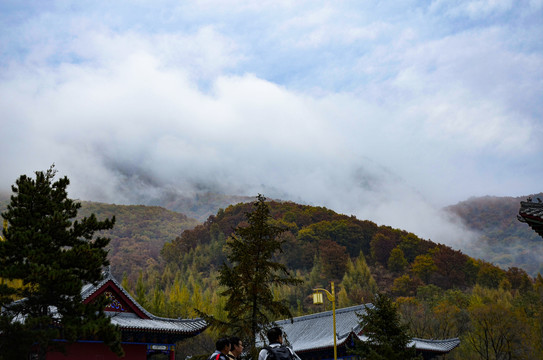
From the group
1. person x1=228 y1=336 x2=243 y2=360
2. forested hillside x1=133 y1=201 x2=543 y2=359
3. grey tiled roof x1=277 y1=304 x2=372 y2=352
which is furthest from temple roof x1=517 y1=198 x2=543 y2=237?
forested hillside x1=133 y1=201 x2=543 y2=359

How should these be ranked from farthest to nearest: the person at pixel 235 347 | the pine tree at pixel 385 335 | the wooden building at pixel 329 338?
the wooden building at pixel 329 338 → the pine tree at pixel 385 335 → the person at pixel 235 347

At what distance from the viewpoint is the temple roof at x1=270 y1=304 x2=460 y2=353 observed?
29.1 meters

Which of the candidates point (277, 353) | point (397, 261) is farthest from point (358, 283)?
point (277, 353)

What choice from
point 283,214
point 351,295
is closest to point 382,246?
point 283,214

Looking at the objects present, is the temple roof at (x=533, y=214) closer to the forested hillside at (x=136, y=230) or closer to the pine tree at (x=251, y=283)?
the pine tree at (x=251, y=283)

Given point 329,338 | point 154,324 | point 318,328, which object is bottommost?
point 329,338

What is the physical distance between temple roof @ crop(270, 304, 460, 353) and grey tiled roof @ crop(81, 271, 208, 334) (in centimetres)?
806

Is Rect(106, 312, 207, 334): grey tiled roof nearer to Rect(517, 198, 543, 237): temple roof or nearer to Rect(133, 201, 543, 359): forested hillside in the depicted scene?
Rect(133, 201, 543, 359): forested hillside

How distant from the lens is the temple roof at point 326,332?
95.6ft

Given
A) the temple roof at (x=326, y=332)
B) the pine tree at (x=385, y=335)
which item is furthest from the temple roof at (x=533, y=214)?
the temple roof at (x=326, y=332)

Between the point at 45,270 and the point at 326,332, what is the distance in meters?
22.4

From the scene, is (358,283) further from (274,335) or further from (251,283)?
(274,335)

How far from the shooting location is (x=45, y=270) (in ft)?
43.9

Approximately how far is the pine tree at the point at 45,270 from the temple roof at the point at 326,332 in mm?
16297
